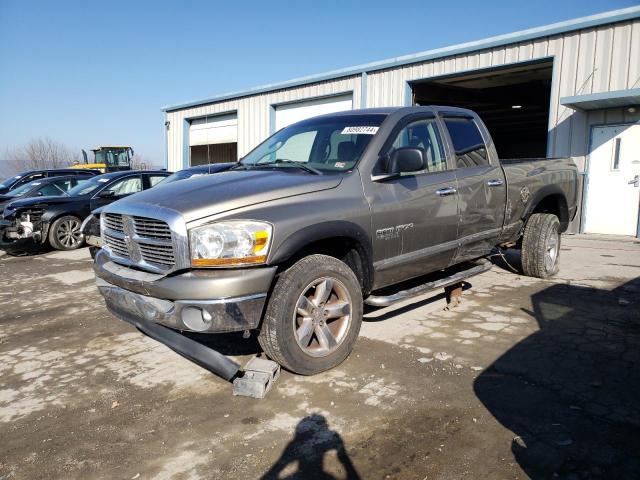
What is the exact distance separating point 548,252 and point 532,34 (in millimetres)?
6925

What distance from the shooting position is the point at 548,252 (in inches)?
255

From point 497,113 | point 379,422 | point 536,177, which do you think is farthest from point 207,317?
point 497,113

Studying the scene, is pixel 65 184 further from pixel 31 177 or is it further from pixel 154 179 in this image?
pixel 31 177

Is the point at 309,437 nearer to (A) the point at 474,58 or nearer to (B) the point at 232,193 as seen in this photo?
(B) the point at 232,193

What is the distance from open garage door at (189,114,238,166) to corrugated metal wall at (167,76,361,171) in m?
0.43

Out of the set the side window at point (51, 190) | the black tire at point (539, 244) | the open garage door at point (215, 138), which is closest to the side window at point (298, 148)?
the black tire at point (539, 244)

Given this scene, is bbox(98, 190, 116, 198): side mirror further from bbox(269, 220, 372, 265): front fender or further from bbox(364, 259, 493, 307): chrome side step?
bbox(269, 220, 372, 265): front fender

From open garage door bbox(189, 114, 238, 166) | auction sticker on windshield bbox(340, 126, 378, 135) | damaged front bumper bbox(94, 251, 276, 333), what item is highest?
open garage door bbox(189, 114, 238, 166)

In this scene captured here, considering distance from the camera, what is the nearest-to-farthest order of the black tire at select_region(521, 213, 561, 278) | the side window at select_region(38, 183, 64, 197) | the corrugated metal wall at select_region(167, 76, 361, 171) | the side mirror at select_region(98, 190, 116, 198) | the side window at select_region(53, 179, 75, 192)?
the black tire at select_region(521, 213, 561, 278) < the side mirror at select_region(98, 190, 116, 198) < the side window at select_region(38, 183, 64, 197) < the side window at select_region(53, 179, 75, 192) < the corrugated metal wall at select_region(167, 76, 361, 171)

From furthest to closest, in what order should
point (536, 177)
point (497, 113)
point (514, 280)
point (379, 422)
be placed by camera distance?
point (497, 113)
point (514, 280)
point (536, 177)
point (379, 422)

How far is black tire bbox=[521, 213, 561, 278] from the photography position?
244 inches

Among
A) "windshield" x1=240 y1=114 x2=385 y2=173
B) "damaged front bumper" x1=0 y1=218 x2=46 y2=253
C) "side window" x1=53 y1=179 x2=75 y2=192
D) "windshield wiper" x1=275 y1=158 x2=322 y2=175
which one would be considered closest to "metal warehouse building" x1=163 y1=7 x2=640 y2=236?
"windshield" x1=240 y1=114 x2=385 y2=173

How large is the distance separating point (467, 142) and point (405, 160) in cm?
158

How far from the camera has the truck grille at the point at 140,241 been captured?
3.23 meters
